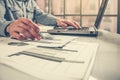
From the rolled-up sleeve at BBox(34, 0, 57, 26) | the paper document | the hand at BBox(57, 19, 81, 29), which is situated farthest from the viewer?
the rolled-up sleeve at BBox(34, 0, 57, 26)

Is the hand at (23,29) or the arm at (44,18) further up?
the arm at (44,18)

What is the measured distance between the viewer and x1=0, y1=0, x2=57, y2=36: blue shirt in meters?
1.16

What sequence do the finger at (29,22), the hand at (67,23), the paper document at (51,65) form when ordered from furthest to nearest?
the hand at (67,23)
the finger at (29,22)
the paper document at (51,65)

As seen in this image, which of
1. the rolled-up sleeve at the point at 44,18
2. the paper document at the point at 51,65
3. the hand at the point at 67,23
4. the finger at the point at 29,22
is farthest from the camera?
the rolled-up sleeve at the point at 44,18

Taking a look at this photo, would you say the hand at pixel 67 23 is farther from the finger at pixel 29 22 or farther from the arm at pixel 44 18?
the finger at pixel 29 22

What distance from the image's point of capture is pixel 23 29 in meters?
0.67

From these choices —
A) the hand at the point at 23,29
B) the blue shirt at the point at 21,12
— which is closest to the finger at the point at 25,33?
the hand at the point at 23,29

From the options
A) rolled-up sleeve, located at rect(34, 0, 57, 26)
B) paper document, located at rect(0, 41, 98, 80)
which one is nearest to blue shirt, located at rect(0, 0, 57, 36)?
rolled-up sleeve, located at rect(34, 0, 57, 26)

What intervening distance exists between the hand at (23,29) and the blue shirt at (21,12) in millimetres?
359

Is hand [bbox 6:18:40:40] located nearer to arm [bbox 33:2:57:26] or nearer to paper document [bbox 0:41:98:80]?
paper document [bbox 0:41:98:80]

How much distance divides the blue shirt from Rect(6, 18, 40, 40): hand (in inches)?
14.1

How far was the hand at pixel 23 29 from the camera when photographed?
2.14ft

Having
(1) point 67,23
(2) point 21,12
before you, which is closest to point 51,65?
(1) point 67,23

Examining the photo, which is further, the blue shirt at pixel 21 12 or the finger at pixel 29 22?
the blue shirt at pixel 21 12
